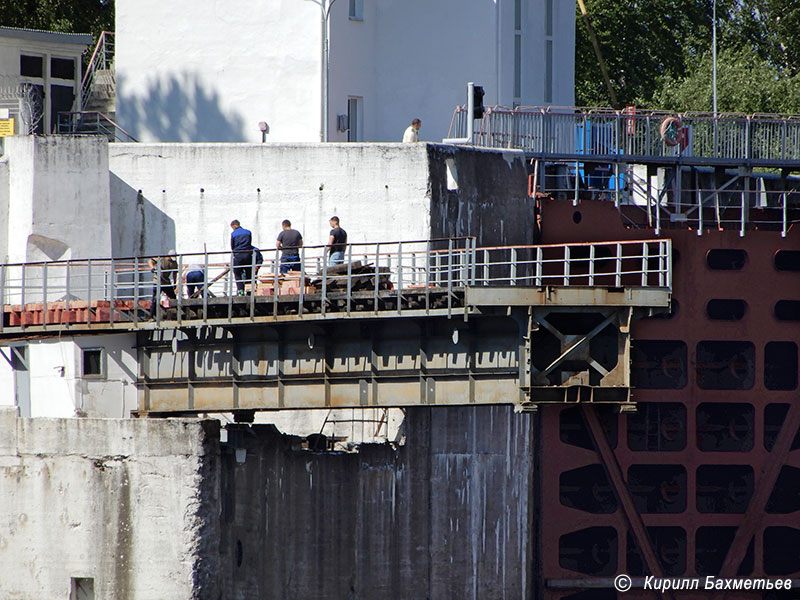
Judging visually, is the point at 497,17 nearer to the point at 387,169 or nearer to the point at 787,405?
the point at 387,169

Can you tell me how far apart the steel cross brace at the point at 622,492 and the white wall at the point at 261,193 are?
6.21m

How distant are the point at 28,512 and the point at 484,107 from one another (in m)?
14.5

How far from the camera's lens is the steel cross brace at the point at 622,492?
38.2 metres

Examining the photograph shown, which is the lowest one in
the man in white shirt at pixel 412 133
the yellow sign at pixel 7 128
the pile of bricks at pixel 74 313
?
the pile of bricks at pixel 74 313

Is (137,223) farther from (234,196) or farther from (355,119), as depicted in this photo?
(355,119)

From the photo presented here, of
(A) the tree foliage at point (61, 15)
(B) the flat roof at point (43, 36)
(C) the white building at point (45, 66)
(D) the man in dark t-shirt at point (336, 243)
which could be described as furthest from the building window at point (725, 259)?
(A) the tree foliage at point (61, 15)

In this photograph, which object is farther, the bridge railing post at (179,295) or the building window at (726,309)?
the building window at (726,309)

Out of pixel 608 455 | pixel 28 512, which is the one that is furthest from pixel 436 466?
pixel 28 512

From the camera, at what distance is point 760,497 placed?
1549 inches

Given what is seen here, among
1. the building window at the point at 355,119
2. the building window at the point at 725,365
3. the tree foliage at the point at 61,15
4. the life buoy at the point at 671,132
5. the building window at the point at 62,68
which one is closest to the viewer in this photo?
the life buoy at the point at 671,132

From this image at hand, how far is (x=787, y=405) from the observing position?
40.0 m

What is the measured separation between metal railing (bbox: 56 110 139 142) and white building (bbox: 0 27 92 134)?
0.69 m

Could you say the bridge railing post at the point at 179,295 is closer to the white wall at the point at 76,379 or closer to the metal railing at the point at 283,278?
the metal railing at the point at 283,278

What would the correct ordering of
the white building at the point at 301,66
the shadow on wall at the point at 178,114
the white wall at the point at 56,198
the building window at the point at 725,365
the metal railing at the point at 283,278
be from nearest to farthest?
the metal railing at the point at 283,278, the white wall at the point at 56,198, the white building at the point at 301,66, the building window at the point at 725,365, the shadow on wall at the point at 178,114
